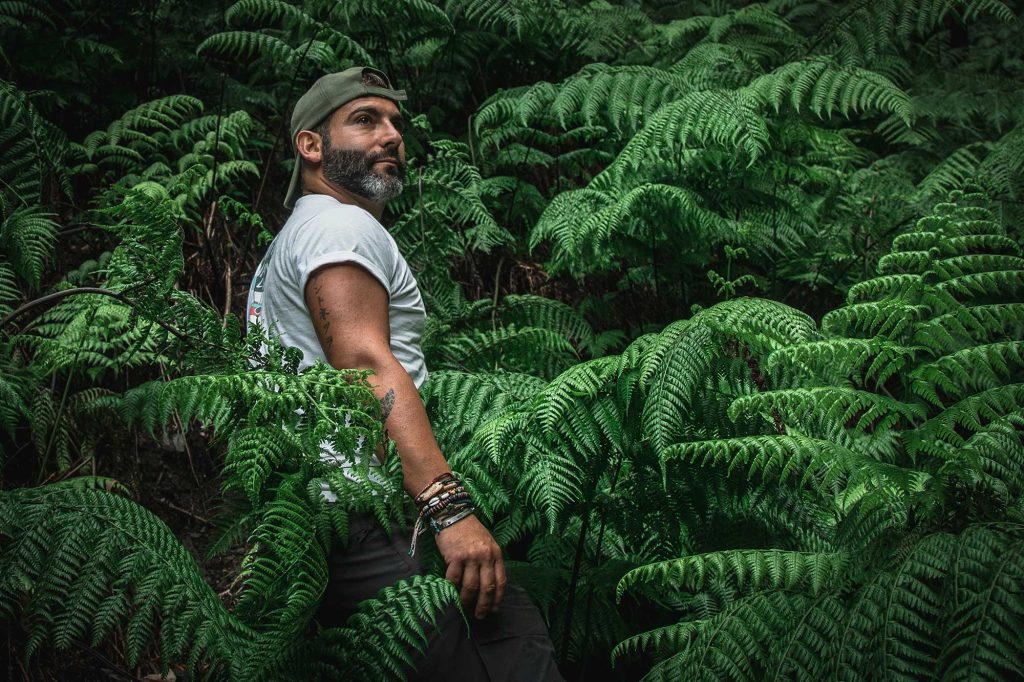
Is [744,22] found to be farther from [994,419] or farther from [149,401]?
[149,401]

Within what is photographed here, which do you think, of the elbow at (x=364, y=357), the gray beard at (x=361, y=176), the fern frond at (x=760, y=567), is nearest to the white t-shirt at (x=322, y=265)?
the elbow at (x=364, y=357)

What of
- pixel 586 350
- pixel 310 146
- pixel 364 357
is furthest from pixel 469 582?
pixel 586 350

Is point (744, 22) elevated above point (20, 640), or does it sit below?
above

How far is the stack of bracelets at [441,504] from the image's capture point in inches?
75.4

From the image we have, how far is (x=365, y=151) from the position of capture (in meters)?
2.68

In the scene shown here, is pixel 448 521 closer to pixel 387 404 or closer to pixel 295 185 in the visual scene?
pixel 387 404

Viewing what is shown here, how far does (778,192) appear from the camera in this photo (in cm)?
399

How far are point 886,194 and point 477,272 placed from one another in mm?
2250

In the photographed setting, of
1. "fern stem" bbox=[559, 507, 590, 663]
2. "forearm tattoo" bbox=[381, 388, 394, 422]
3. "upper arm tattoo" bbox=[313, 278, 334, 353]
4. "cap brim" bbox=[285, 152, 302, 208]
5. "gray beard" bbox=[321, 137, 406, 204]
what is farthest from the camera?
"cap brim" bbox=[285, 152, 302, 208]

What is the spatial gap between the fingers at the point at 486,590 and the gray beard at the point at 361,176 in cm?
133

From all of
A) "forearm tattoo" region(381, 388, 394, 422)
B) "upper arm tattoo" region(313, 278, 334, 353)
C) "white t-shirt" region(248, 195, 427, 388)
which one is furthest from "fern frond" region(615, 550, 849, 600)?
"upper arm tattoo" region(313, 278, 334, 353)

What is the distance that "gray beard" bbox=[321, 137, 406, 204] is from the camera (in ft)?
8.72

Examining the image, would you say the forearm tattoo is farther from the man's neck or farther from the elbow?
the man's neck

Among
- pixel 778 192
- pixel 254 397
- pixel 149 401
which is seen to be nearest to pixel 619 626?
pixel 254 397
